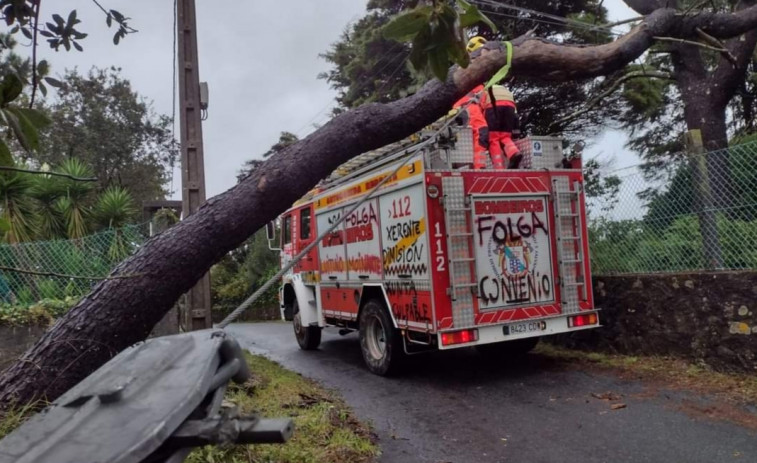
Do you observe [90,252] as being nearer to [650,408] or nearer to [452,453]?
[452,453]

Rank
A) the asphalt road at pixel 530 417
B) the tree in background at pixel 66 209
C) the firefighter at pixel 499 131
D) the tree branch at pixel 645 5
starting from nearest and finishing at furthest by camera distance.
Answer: the asphalt road at pixel 530 417 < the firefighter at pixel 499 131 < the tree in background at pixel 66 209 < the tree branch at pixel 645 5

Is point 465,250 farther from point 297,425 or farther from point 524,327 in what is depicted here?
point 297,425

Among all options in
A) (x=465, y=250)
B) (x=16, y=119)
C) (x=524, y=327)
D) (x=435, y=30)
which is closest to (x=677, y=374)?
(x=524, y=327)

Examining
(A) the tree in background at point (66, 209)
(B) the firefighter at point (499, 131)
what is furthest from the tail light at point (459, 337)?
(A) the tree in background at point (66, 209)

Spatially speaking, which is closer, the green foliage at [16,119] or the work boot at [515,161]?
the green foliage at [16,119]

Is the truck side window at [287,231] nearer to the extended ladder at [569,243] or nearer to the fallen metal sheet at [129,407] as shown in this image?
the extended ladder at [569,243]

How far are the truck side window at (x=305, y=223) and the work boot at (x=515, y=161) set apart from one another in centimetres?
358

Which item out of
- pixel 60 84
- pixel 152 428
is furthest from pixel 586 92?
pixel 152 428

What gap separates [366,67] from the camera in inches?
584

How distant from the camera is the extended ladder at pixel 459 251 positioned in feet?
19.2

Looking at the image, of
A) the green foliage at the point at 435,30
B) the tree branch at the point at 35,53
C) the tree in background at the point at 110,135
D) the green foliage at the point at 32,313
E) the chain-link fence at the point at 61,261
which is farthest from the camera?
the tree in background at the point at 110,135

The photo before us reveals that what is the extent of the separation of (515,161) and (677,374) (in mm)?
2782

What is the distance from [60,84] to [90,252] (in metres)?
4.49

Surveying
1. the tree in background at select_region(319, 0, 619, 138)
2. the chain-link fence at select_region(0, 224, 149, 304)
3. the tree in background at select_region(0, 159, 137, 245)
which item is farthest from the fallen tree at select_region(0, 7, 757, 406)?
the tree in background at select_region(319, 0, 619, 138)
